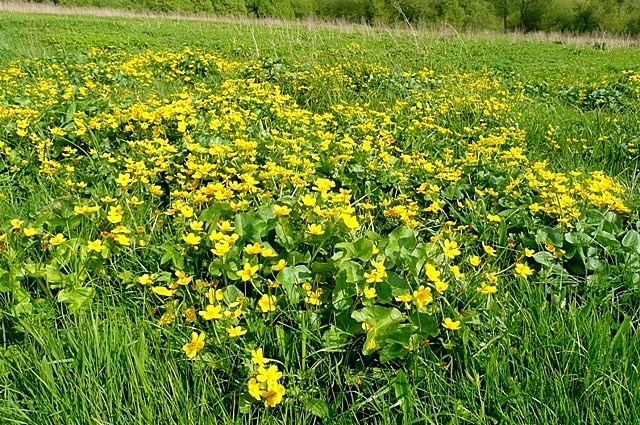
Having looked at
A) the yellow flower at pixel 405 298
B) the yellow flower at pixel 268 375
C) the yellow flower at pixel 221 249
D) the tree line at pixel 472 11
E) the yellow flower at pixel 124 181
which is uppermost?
the tree line at pixel 472 11

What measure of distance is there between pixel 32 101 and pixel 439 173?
3.13 meters

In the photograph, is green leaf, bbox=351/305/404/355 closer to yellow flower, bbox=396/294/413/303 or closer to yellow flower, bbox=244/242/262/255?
yellow flower, bbox=396/294/413/303

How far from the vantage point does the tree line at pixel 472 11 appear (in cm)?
3378

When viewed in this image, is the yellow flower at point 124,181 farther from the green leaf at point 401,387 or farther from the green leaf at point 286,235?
the green leaf at point 401,387

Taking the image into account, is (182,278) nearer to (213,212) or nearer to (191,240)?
(191,240)

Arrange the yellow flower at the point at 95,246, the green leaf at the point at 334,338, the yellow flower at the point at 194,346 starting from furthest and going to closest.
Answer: the yellow flower at the point at 95,246, the green leaf at the point at 334,338, the yellow flower at the point at 194,346

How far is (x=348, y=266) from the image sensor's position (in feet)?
5.31

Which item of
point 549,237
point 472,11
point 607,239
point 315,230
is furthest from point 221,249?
point 472,11

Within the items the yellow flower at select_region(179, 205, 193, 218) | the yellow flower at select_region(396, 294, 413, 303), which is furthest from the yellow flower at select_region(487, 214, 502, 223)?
the yellow flower at select_region(179, 205, 193, 218)

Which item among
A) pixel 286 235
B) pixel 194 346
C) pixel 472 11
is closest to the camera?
pixel 194 346

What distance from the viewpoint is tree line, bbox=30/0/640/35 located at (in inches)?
1330

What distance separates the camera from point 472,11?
1446 inches

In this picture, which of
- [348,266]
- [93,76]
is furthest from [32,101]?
[348,266]

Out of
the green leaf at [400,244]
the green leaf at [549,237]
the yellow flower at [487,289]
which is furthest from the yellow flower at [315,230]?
the green leaf at [549,237]
